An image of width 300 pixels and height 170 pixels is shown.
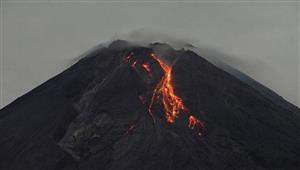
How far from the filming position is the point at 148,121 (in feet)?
277

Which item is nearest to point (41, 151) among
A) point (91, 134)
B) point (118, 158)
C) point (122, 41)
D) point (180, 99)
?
point (91, 134)

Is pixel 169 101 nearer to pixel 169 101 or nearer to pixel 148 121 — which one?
pixel 169 101

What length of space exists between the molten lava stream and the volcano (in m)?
0.13

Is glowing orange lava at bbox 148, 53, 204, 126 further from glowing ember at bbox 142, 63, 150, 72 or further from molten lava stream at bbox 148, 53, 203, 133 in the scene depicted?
glowing ember at bbox 142, 63, 150, 72

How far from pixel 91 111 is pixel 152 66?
11.7 metres

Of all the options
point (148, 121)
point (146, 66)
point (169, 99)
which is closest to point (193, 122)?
point (148, 121)

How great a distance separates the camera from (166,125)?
83562 mm

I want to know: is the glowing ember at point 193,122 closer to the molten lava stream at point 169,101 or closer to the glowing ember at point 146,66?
the molten lava stream at point 169,101

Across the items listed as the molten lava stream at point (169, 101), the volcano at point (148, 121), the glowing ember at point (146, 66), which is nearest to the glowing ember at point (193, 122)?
the molten lava stream at point (169, 101)

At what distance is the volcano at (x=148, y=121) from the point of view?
80.1 metres

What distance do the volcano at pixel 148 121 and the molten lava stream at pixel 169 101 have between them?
13 centimetres

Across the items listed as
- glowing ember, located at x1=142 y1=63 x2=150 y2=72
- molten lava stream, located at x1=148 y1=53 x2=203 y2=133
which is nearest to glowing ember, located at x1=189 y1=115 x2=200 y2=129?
molten lava stream, located at x1=148 y1=53 x2=203 y2=133

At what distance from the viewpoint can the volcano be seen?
8006cm

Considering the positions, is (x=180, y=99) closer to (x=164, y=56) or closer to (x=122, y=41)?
(x=164, y=56)
